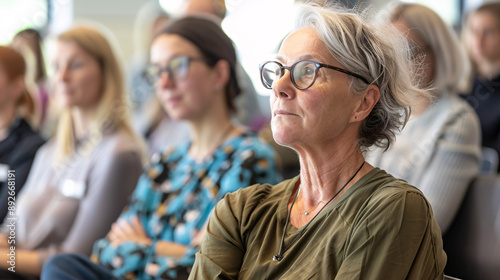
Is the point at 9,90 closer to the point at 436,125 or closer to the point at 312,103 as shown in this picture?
the point at 436,125

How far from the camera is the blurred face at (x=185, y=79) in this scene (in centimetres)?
214

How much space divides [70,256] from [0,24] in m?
4.02

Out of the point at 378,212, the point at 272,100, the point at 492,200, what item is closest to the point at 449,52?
the point at 492,200

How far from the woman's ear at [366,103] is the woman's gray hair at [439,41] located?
0.97 meters

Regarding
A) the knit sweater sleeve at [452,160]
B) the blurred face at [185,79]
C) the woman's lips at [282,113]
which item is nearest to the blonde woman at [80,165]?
the blurred face at [185,79]

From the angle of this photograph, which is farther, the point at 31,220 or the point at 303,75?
the point at 31,220

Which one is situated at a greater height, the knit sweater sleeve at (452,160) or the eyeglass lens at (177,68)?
the eyeglass lens at (177,68)

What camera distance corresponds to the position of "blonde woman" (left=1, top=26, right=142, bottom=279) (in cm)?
238

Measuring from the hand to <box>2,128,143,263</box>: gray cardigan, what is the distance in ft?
0.98

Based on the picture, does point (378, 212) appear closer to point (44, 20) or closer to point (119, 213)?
point (119, 213)

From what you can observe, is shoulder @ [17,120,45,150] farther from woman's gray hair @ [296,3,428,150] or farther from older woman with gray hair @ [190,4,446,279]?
woman's gray hair @ [296,3,428,150]

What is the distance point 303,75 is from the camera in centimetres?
126

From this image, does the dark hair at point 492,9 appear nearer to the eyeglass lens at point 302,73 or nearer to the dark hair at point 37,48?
the eyeglass lens at point 302,73

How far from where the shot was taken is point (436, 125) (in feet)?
7.05
